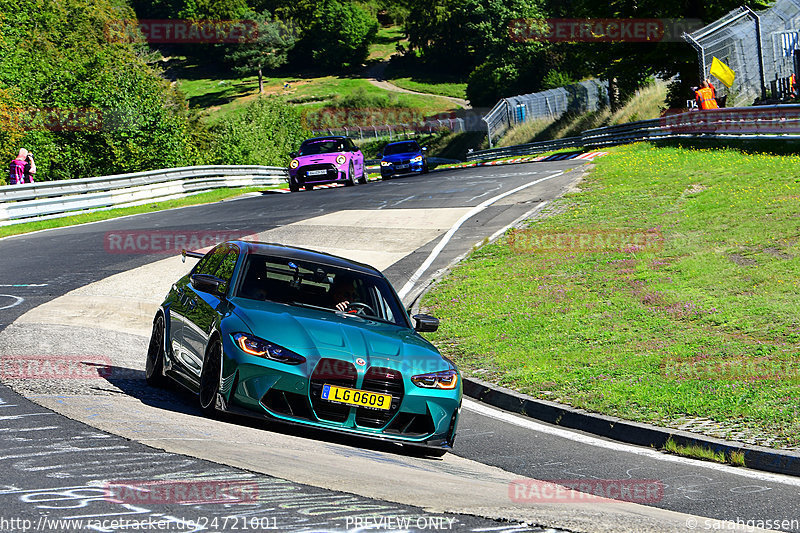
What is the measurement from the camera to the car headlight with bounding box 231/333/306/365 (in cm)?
709

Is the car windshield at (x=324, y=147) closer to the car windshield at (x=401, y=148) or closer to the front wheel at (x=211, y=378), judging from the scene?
the car windshield at (x=401, y=148)

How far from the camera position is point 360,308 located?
857cm

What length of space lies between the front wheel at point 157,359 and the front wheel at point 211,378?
121 centimetres

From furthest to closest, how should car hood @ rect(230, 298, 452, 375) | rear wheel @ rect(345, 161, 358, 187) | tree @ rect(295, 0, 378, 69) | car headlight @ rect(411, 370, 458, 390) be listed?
tree @ rect(295, 0, 378, 69) → rear wheel @ rect(345, 161, 358, 187) → car headlight @ rect(411, 370, 458, 390) → car hood @ rect(230, 298, 452, 375)

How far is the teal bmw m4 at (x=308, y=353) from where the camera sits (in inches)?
280

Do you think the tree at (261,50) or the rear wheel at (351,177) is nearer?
the rear wheel at (351,177)

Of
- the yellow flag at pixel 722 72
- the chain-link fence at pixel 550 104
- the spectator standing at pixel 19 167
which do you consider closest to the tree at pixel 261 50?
the chain-link fence at pixel 550 104

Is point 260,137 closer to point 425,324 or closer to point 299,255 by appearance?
point 299,255

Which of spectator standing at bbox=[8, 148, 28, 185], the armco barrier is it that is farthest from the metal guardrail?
spectator standing at bbox=[8, 148, 28, 185]

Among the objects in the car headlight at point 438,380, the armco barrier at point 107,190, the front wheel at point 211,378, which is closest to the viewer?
the front wheel at point 211,378

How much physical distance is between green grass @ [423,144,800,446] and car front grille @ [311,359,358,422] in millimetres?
3145

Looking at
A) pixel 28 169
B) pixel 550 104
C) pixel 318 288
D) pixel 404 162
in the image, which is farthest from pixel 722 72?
pixel 318 288

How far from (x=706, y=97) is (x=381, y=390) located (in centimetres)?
2803

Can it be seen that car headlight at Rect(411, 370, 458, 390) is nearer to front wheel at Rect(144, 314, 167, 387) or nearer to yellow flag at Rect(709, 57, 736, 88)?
front wheel at Rect(144, 314, 167, 387)
